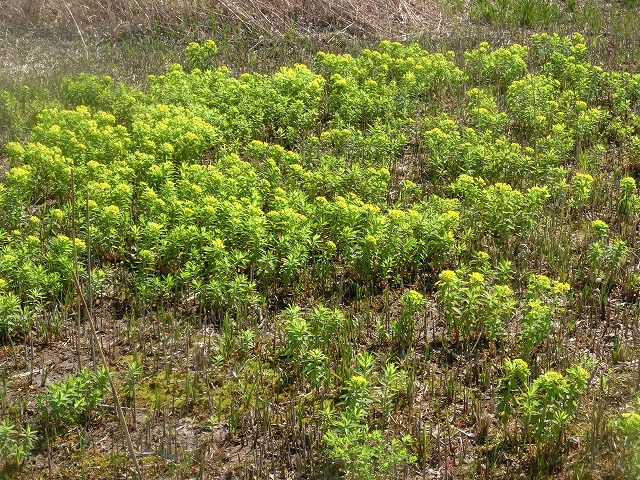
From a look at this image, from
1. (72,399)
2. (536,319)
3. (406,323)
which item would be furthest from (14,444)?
(536,319)

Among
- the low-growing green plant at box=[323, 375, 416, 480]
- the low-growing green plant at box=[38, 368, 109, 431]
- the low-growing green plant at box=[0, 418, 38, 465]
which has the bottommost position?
the low-growing green plant at box=[0, 418, 38, 465]

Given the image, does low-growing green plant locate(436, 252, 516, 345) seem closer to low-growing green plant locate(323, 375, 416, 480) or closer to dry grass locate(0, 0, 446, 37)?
low-growing green plant locate(323, 375, 416, 480)

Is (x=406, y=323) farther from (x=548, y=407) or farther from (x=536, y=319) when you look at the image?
(x=548, y=407)

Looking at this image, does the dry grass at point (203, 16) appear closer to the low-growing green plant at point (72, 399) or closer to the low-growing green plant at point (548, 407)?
the low-growing green plant at point (72, 399)

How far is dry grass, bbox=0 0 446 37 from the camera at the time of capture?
40.0 feet

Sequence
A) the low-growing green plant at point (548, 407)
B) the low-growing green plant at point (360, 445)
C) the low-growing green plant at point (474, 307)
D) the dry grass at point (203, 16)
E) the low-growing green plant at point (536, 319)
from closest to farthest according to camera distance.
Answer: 1. the low-growing green plant at point (360, 445)
2. the low-growing green plant at point (548, 407)
3. the low-growing green plant at point (536, 319)
4. the low-growing green plant at point (474, 307)
5. the dry grass at point (203, 16)

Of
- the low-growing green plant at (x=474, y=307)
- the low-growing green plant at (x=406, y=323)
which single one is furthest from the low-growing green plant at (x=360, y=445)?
the low-growing green plant at (x=474, y=307)

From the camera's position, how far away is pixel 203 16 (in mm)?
12297

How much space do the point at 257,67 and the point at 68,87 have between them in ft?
8.98

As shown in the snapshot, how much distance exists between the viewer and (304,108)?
28.5 ft

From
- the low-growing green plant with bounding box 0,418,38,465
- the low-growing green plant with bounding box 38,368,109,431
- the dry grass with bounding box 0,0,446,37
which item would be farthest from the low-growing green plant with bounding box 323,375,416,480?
the dry grass with bounding box 0,0,446,37

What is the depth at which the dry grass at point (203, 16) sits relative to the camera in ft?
40.0

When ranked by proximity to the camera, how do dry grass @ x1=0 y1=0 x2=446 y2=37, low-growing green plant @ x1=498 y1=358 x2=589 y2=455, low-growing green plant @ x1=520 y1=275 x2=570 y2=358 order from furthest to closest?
dry grass @ x1=0 y1=0 x2=446 y2=37, low-growing green plant @ x1=520 y1=275 x2=570 y2=358, low-growing green plant @ x1=498 y1=358 x2=589 y2=455

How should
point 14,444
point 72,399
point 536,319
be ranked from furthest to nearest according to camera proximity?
point 536,319
point 72,399
point 14,444
